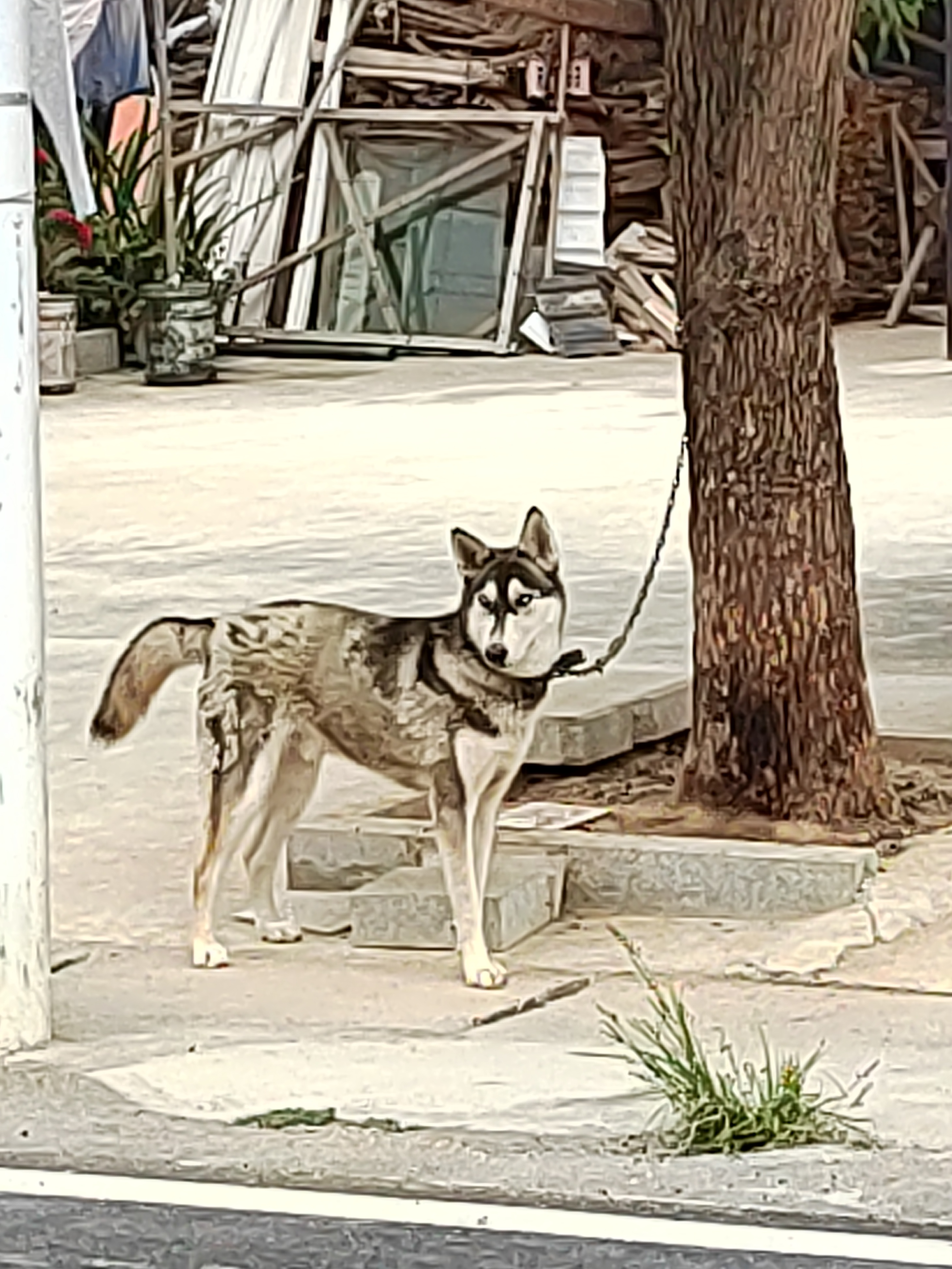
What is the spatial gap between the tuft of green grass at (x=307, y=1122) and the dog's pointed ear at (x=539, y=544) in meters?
1.90

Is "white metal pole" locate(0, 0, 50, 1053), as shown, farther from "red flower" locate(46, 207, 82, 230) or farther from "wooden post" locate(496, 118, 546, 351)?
"wooden post" locate(496, 118, 546, 351)

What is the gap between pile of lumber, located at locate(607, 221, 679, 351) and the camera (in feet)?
76.0

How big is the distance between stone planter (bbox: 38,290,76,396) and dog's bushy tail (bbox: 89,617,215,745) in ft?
43.2

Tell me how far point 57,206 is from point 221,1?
3.77m

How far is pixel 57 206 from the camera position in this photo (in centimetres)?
2142

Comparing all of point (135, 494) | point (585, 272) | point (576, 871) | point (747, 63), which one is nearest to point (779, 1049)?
point (576, 871)

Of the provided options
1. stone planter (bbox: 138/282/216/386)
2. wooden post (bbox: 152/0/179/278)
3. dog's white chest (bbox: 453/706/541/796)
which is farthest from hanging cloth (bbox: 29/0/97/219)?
wooden post (bbox: 152/0/179/278)

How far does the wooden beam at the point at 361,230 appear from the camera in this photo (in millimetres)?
22875

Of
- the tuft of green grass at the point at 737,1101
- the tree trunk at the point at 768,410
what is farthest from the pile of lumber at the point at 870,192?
the tuft of green grass at the point at 737,1101

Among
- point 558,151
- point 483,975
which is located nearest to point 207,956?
point 483,975

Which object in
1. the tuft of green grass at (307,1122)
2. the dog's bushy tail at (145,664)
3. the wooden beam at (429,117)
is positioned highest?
the wooden beam at (429,117)

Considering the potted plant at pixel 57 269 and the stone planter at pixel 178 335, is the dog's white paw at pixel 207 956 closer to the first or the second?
the potted plant at pixel 57 269

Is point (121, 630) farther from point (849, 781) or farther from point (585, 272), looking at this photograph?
point (585, 272)

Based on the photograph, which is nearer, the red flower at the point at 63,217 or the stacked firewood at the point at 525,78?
the red flower at the point at 63,217
